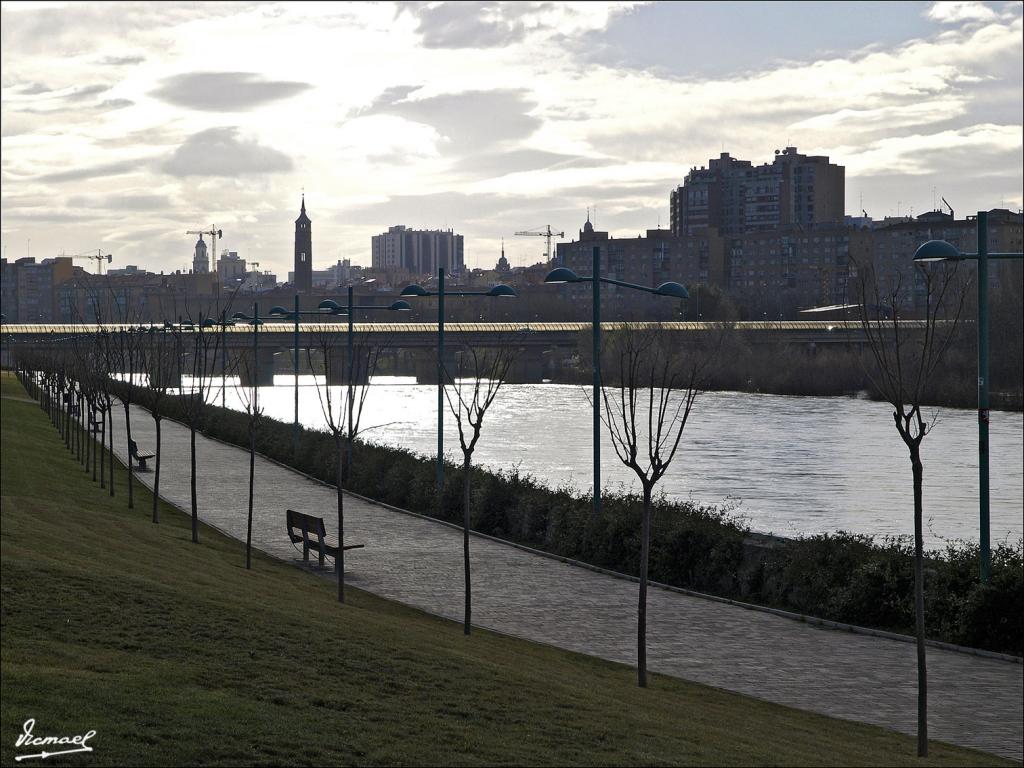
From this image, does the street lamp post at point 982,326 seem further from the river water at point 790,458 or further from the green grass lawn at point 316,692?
the river water at point 790,458

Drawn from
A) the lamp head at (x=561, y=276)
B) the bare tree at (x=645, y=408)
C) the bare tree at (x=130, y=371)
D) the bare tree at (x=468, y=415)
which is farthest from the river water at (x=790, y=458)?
the lamp head at (x=561, y=276)

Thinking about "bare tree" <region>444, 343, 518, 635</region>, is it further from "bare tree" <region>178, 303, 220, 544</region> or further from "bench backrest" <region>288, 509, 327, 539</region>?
"bare tree" <region>178, 303, 220, 544</region>

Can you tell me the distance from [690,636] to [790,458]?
35.6 meters

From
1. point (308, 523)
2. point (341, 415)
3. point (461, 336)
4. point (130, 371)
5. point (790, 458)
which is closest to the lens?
point (308, 523)

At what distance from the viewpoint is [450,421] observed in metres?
71.4

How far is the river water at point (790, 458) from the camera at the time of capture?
34.1 m

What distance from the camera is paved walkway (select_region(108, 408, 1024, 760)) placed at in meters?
13.1

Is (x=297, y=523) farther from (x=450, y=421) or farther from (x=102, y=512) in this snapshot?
(x=450, y=421)

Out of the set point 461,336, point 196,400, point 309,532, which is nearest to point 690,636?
point 309,532

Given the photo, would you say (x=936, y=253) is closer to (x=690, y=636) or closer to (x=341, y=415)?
(x=690, y=636)

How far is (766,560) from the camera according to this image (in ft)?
64.0

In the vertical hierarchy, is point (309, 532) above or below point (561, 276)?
below

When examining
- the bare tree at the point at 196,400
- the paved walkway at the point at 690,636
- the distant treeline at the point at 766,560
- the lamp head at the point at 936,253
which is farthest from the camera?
the bare tree at the point at 196,400

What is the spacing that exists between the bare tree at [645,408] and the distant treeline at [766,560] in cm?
108
